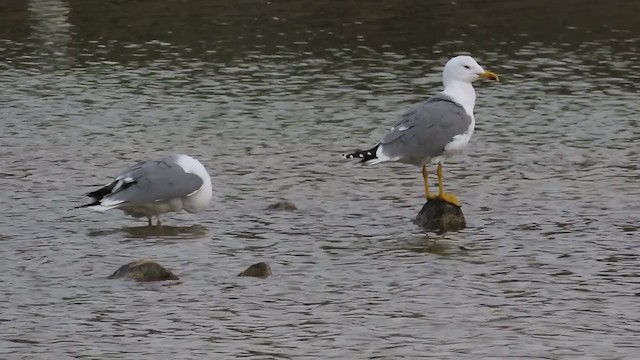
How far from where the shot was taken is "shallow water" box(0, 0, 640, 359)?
11070 millimetres

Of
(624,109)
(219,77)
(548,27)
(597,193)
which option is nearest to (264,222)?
(597,193)

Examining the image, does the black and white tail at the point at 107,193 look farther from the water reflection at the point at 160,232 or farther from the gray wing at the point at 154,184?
the water reflection at the point at 160,232

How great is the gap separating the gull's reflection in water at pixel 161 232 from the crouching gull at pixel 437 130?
1.65 m

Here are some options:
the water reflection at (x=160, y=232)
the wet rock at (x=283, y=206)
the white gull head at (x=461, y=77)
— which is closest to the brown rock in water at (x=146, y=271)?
the water reflection at (x=160, y=232)

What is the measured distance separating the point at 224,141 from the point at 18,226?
484 centimetres

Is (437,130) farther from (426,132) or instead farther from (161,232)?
(161,232)

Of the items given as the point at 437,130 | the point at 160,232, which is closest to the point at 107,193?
the point at 160,232

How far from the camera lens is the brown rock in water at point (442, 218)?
567 inches

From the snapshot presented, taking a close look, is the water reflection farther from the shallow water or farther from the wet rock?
the wet rock

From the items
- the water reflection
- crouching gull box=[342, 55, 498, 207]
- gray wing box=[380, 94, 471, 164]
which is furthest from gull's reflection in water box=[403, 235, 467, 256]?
the water reflection

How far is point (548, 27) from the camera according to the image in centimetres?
2759

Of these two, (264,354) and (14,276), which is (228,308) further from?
(14,276)

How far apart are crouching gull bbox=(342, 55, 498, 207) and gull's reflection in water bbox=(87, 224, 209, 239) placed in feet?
5.41

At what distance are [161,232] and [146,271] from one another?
2.31 metres
